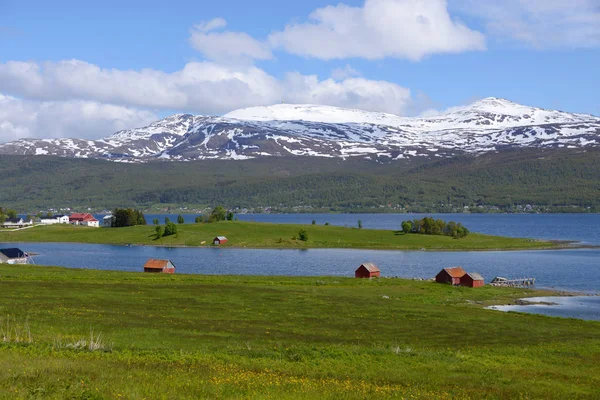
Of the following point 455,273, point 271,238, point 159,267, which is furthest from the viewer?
point 271,238

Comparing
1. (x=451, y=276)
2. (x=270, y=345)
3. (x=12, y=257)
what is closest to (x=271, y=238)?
(x=12, y=257)

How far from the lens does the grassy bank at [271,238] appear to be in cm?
17050

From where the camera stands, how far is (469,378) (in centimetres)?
2961

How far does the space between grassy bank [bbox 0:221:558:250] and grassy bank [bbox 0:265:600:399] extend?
98726mm

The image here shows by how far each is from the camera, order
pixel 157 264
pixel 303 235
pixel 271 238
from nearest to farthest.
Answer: pixel 157 264 → pixel 303 235 → pixel 271 238

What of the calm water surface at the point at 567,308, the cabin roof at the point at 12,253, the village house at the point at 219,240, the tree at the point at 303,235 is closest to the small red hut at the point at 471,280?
the calm water surface at the point at 567,308

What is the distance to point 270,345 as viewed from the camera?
37281 millimetres

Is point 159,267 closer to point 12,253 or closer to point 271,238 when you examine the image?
point 12,253

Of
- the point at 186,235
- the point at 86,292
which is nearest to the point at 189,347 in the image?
the point at 86,292

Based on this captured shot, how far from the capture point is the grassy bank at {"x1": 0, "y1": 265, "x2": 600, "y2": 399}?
76.9 ft

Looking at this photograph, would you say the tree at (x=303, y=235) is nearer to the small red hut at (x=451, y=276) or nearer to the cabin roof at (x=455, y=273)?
the small red hut at (x=451, y=276)

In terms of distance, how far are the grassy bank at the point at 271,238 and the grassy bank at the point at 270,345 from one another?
3887 inches

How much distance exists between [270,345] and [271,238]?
14035 cm

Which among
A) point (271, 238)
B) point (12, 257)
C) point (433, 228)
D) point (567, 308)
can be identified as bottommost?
point (567, 308)
